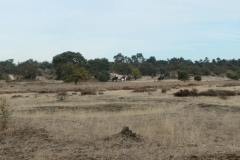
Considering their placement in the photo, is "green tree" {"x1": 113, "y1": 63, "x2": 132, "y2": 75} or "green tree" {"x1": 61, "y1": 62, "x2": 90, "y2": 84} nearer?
"green tree" {"x1": 61, "y1": 62, "x2": 90, "y2": 84}

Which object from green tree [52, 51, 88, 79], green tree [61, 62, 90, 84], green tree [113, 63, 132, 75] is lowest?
green tree [61, 62, 90, 84]


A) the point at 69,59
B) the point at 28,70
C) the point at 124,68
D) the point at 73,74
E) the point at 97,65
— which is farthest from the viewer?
the point at 124,68

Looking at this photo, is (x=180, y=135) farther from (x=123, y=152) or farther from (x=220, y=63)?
(x=220, y=63)

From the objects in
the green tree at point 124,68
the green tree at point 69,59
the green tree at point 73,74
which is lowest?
the green tree at point 73,74

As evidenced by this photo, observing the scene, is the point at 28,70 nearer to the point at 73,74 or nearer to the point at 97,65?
the point at 97,65

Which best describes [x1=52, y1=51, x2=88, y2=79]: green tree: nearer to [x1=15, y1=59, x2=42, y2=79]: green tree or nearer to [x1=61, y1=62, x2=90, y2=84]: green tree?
[x1=15, y1=59, x2=42, y2=79]: green tree

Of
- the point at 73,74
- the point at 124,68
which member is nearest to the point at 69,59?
the point at 124,68

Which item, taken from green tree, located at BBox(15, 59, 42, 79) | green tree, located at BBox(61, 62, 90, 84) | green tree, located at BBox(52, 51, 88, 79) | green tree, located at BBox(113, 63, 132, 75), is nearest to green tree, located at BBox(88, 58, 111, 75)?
green tree, located at BBox(52, 51, 88, 79)

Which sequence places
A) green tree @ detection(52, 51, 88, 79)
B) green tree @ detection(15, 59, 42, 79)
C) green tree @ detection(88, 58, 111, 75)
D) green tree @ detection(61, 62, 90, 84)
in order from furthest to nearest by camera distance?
1. green tree @ detection(88, 58, 111, 75)
2. green tree @ detection(52, 51, 88, 79)
3. green tree @ detection(15, 59, 42, 79)
4. green tree @ detection(61, 62, 90, 84)

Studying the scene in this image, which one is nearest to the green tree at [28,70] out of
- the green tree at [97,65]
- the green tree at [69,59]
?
the green tree at [69,59]

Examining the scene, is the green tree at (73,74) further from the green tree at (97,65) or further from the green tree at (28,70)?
the green tree at (97,65)

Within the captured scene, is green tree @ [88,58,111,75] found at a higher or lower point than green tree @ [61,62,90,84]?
higher

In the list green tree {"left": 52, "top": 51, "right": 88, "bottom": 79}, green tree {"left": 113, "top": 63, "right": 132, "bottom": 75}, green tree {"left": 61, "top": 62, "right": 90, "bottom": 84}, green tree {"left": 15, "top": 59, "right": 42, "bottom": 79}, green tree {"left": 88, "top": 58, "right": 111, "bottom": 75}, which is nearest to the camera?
green tree {"left": 61, "top": 62, "right": 90, "bottom": 84}

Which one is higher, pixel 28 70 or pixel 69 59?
pixel 69 59
